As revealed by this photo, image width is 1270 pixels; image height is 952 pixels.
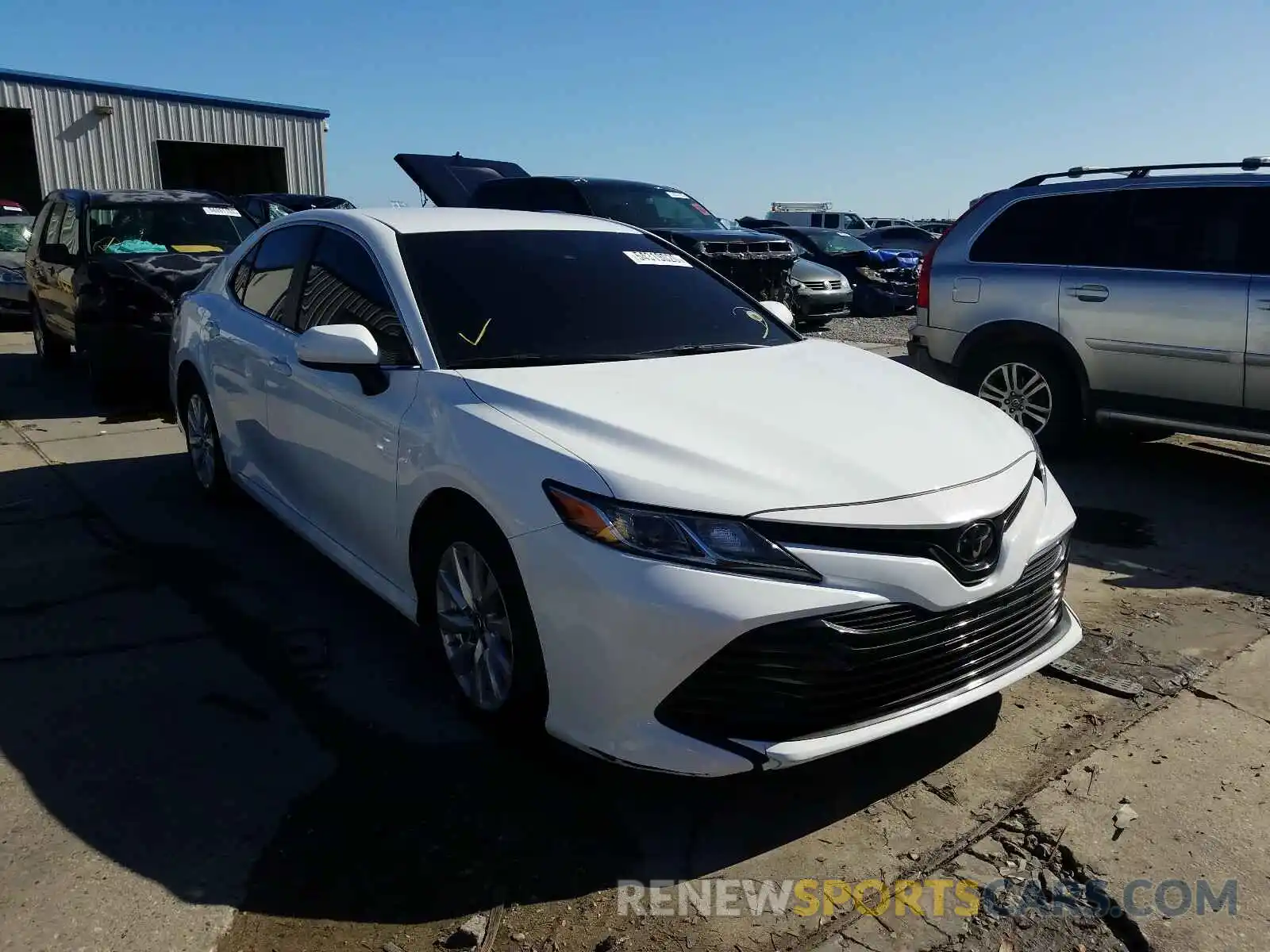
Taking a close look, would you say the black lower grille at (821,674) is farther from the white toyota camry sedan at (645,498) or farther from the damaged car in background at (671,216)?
the damaged car in background at (671,216)

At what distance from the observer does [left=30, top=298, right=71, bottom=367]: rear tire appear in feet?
33.6

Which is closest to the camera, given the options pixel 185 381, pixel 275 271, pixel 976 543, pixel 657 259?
pixel 976 543

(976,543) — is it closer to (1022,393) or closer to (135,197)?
(1022,393)

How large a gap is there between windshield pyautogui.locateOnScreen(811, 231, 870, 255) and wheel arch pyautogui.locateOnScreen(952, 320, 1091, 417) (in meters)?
10.6

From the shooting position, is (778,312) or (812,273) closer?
(778,312)

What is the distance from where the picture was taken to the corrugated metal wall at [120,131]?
23000mm

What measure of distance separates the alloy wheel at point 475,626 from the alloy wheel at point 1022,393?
4.37m

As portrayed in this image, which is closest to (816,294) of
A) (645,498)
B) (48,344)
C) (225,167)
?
(48,344)

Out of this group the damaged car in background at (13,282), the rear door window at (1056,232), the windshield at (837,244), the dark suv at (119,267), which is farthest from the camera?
the windshield at (837,244)

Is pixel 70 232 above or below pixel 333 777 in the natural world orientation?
above

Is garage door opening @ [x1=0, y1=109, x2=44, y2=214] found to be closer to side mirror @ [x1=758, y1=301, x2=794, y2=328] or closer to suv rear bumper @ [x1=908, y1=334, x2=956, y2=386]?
suv rear bumper @ [x1=908, y1=334, x2=956, y2=386]

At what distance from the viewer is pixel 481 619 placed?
3096 millimetres

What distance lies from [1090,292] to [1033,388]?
0.67 meters

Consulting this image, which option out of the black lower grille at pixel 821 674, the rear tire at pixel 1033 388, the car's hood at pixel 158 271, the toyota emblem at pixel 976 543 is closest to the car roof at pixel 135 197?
the car's hood at pixel 158 271
